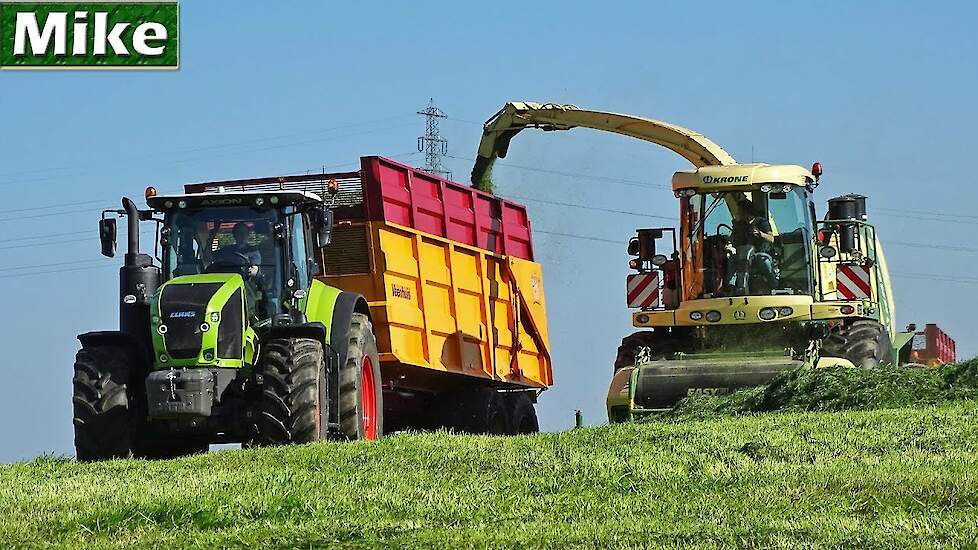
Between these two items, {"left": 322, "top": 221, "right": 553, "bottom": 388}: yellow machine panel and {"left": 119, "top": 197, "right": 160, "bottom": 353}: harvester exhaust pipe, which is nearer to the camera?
{"left": 119, "top": 197, "right": 160, "bottom": 353}: harvester exhaust pipe

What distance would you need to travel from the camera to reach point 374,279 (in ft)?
→ 58.6

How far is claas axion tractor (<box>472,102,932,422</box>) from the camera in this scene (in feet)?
63.0

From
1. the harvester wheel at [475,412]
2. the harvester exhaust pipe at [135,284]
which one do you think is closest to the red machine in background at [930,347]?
the harvester wheel at [475,412]

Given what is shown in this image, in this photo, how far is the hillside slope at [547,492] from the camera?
882cm

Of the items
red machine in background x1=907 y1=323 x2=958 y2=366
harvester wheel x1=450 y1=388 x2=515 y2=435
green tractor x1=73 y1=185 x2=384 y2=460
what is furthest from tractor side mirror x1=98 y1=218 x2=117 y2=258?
red machine in background x1=907 y1=323 x2=958 y2=366

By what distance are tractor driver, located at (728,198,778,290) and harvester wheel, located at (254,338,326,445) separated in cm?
727

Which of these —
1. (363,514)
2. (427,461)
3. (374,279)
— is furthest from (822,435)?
(374,279)

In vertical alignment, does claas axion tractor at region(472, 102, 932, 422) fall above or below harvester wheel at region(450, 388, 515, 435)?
above

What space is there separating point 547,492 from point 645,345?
9892 mm

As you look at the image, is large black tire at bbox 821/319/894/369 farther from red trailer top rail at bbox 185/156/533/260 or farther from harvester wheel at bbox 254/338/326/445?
harvester wheel at bbox 254/338/326/445

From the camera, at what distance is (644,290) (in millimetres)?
20609


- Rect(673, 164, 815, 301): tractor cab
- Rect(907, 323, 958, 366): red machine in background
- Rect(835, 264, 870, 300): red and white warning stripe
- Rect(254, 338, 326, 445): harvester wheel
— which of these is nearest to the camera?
Rect(254, 338, 326, 445): harvester wheel

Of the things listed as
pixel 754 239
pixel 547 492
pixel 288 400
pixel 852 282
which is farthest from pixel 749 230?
pixel 547 492

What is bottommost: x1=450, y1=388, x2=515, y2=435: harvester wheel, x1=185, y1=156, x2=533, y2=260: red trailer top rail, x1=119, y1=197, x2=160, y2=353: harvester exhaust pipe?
x1=450, y1=388, x2=515, y2=435: harvester wheel
